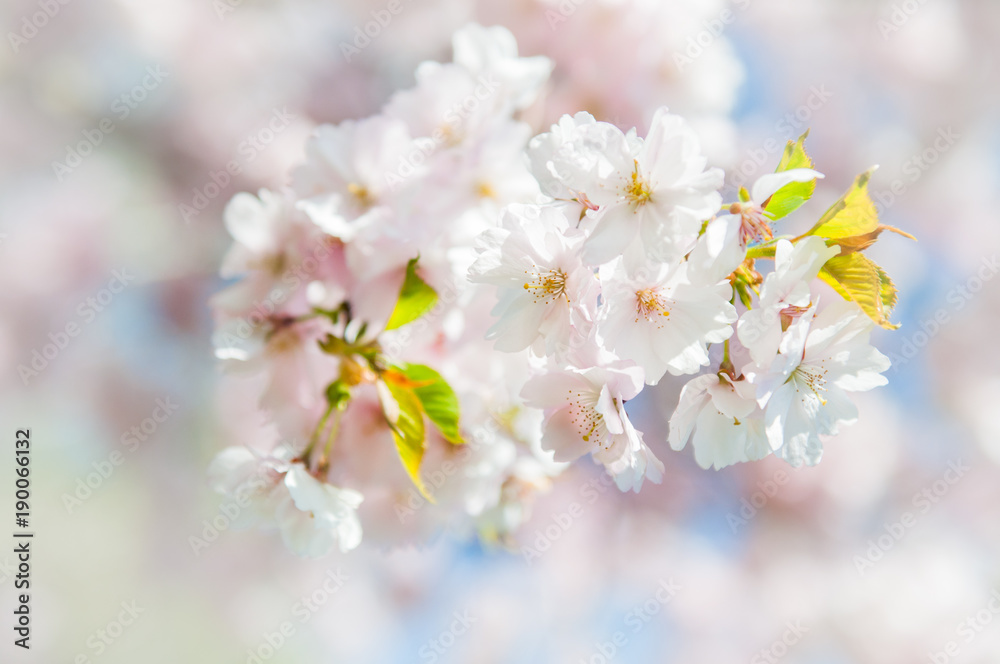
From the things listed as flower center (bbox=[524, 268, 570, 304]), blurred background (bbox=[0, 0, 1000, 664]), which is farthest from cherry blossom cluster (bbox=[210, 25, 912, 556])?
blurred background (bbox=[0, 0, 1000, 664])

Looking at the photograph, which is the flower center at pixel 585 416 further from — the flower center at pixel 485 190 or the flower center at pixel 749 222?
the flower center at pixel 485 190

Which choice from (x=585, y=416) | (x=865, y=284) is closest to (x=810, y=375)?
(x=865, y=284)

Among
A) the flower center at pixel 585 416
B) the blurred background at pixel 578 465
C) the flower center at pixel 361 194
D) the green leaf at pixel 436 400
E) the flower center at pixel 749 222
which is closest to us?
the flower center at pixel 749 222

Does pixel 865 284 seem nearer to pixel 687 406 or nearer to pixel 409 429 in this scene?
pixel 687 406

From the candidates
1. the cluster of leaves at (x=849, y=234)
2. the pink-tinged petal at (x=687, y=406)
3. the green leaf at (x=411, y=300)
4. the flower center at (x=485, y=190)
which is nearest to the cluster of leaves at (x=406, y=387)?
the green leaf at (x=411, y=300)

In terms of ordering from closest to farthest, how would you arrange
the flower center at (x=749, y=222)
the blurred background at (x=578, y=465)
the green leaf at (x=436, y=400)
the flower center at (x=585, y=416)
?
1. the flower center at (x=749, y=222)
2. the flower center at (x=585, y=416)
3. the green leaf at (x=436, y=400)
4. the blurred background at (x=578, y=465)

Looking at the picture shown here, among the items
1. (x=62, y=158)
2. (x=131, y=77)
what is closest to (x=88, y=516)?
(x=62, y=158)

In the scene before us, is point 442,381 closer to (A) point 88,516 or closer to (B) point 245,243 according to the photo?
(B) point 245,243
